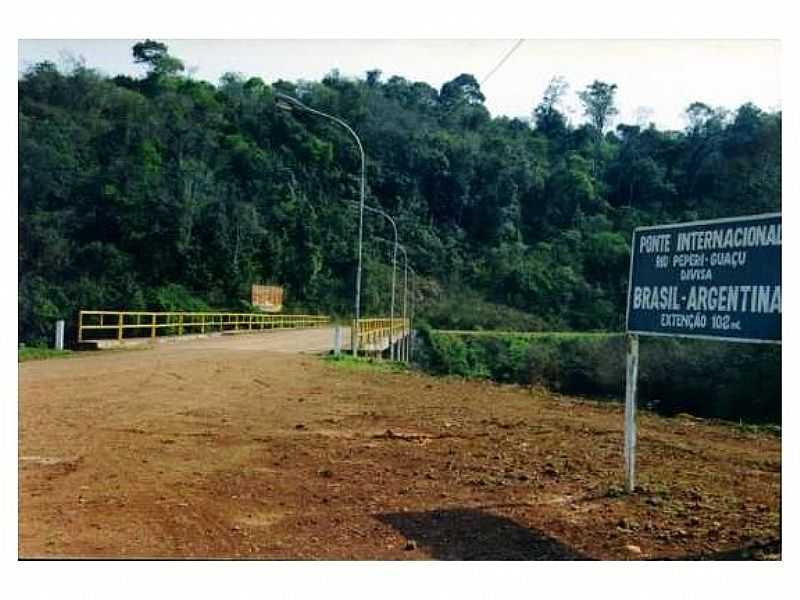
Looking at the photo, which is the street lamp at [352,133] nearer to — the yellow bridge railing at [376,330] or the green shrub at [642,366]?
the yellow bridge railing at [376,330]

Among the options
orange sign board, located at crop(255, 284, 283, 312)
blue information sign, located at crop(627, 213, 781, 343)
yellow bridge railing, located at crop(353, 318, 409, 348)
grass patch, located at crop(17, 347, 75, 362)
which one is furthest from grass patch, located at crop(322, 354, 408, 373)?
orange sign board, located at crop(255, 284, 283, 312)

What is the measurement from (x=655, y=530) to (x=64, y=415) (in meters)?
6.71

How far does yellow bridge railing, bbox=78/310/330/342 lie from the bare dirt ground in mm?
8956

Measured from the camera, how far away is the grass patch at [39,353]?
53.2 feet

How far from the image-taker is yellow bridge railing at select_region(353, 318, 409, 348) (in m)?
24.9

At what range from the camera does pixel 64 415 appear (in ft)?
31.8

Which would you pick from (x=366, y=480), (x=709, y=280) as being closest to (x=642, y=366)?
(x=366, y=480)

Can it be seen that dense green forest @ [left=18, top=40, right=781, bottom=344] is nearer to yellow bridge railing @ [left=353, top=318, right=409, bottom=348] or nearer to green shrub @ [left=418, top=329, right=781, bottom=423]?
green shrub @ [left=418, top=329, right=781, bottom=423]

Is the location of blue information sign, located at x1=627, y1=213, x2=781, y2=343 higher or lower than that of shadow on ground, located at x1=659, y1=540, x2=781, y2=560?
higher

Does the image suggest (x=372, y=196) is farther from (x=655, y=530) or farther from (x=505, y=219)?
(x=655, y=530)

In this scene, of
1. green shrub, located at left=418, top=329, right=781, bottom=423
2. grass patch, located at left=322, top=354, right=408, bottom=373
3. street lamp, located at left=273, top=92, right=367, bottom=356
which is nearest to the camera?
street lamp, located at left=273, top=92, right=367, bottom=356

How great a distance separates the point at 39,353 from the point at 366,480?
11.8m

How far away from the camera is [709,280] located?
5805 millimetres

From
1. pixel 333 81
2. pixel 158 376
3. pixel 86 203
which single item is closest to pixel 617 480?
pixel 158 376
